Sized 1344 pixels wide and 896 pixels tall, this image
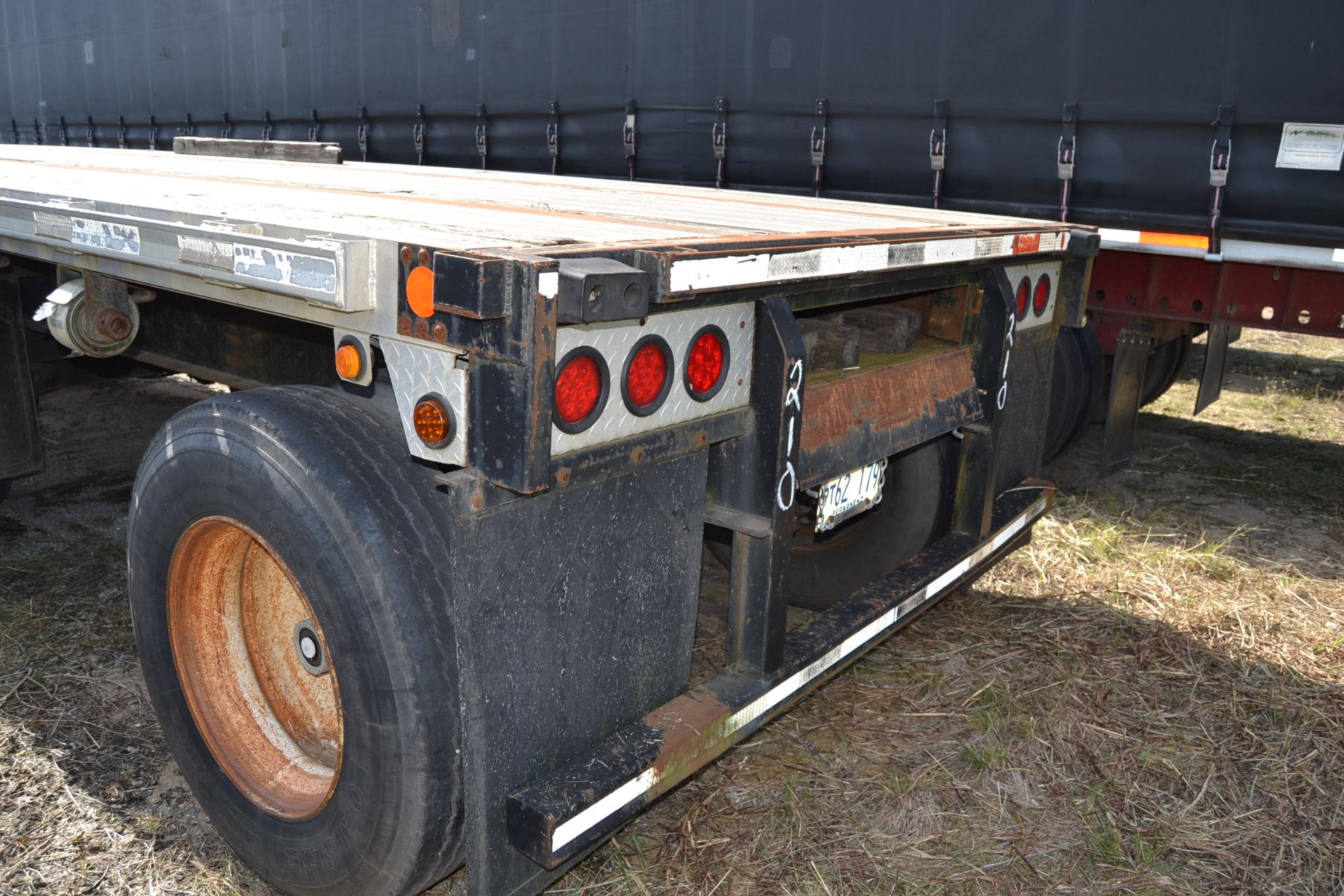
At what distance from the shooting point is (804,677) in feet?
8.85

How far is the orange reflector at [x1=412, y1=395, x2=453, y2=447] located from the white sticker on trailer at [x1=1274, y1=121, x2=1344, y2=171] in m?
4.05

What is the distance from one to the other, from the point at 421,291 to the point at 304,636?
1.00m

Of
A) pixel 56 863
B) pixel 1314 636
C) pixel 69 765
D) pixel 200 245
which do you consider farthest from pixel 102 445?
pixel 1314 636

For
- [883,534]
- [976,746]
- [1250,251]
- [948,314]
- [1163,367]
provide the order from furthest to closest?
[1163,367] < [1250,251] < [883,534] < [948,314] < [976,746]

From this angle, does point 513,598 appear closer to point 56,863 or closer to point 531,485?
point 531,485

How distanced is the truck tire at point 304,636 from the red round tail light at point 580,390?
39cm

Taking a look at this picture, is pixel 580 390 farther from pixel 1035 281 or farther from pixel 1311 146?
pixel 1311 146

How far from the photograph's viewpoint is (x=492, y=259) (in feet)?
5.85

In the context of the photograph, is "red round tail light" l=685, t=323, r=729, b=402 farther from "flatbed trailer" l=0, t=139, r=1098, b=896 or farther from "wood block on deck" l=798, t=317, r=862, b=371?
"wood block on deck" l=798, t=317, r=862, b=371

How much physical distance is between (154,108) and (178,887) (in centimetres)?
997

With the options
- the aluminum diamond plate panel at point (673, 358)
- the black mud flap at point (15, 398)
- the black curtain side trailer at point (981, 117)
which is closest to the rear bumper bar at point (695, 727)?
the aluminum diamond plate panel at point (673, 358)

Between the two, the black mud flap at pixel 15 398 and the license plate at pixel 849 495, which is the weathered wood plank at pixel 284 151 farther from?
the license plate at pixel 849 495

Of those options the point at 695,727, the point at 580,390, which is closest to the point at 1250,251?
the point at 695,727

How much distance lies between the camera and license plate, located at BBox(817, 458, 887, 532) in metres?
2.95
